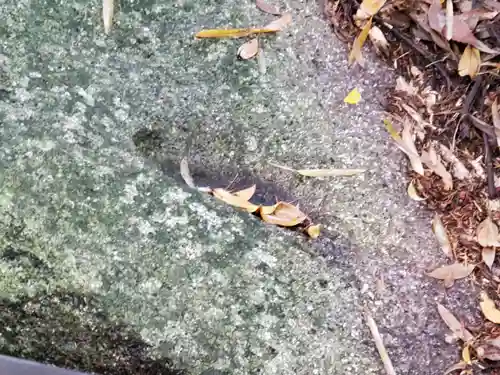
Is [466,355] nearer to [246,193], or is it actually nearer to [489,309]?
[489,309]

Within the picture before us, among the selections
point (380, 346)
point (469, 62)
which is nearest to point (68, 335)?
point (380, 346)

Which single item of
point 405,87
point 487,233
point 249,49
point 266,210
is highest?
point 249,49

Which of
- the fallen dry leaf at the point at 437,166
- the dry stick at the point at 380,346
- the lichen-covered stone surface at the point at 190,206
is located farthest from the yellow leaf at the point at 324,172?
the dry stick at the point at 380,346

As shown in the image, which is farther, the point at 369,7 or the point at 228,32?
the point at 369,7

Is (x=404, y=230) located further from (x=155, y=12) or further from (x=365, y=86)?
(x=155, y=12)

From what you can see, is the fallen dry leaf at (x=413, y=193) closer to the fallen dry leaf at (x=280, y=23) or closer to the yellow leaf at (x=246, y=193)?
the yellow leaf at (x=246, y=193)
